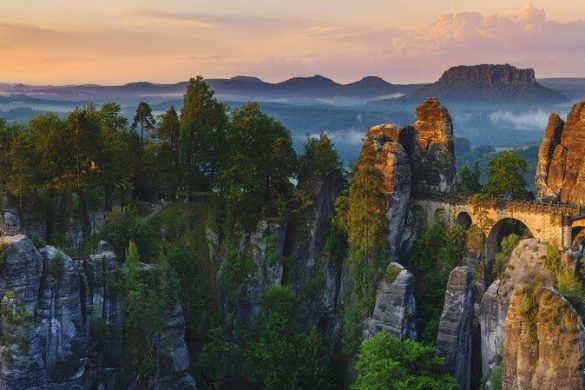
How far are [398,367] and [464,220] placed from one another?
2151 centimetres

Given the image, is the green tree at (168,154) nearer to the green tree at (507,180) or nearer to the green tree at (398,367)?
the green tree at (398,367)

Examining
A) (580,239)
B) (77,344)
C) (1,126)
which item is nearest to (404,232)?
(580,239)

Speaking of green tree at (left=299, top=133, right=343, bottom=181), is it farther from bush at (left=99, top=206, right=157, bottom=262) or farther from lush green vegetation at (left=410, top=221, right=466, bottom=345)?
bush at (left=99, top=206, right=157, bottom=262)

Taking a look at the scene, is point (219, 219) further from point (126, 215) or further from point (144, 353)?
point (144, 353)

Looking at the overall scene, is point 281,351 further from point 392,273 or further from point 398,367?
point 398,367

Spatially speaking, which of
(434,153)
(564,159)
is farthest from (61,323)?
(564,159)

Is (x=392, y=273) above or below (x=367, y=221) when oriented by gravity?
below

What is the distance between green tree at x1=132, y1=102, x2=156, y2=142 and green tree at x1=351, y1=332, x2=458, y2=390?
3338 cm

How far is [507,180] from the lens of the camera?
57.0 metres

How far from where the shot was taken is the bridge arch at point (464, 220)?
56656 millimetres

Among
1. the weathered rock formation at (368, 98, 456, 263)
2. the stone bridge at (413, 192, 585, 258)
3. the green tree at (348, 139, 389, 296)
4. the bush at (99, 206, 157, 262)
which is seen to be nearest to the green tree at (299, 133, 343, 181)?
the weathered rock formation at (368, 98, 456, 263)

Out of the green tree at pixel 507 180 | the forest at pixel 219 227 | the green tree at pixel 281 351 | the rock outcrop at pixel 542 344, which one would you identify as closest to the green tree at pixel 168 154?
the forest at pixel 219 227

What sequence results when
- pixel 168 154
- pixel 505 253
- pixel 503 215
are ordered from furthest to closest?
pixel 168 154
pixel 503 215
pixel 505 253

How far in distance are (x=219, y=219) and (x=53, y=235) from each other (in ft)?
44.0
